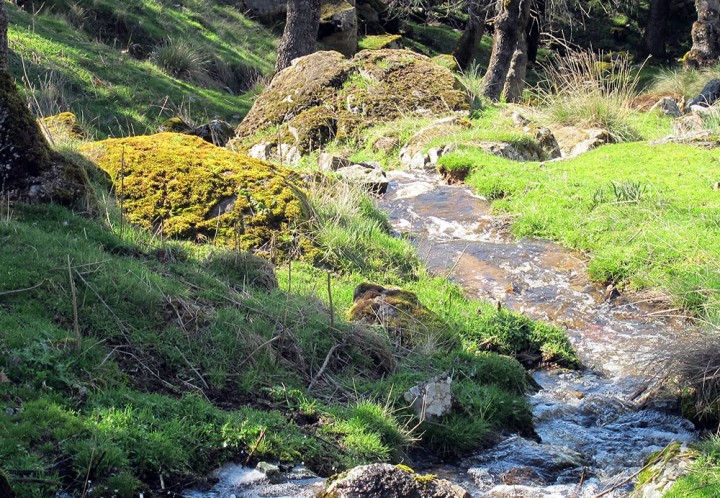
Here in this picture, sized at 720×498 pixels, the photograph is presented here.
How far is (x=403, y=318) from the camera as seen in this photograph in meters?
7.79

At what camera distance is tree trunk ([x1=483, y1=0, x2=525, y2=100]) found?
19125 millimetres

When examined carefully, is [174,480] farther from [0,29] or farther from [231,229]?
[0,29]

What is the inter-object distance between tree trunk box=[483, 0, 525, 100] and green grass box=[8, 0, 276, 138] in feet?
17.9

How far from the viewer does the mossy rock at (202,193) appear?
9328 mm

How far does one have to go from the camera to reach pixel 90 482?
4559 millimetres

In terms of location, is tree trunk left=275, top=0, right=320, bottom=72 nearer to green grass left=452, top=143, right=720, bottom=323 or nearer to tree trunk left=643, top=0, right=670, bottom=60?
green grass left=452, top=143, right=720, bottom=323

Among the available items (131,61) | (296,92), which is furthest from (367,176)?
(131,61)

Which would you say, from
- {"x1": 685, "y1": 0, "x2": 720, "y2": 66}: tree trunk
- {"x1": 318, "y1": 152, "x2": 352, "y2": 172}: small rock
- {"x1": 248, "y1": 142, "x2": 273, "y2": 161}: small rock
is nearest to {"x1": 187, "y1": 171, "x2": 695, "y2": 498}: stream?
{"x1": 318, "y1": 152, "x2": 352, "y2": 172}: small rock

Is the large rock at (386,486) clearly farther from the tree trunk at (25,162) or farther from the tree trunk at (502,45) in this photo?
Answer: the tree trunk at (502,45)

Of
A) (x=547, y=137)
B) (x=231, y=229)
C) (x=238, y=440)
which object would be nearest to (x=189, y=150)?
(x=231, y=229)

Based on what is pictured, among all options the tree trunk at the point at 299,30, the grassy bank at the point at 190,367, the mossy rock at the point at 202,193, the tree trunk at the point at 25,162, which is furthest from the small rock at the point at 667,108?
the tree trunk at the point at 25,162

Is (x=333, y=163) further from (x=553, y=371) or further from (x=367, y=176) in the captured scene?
(x=553, y=371)

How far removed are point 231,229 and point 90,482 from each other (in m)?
5.01

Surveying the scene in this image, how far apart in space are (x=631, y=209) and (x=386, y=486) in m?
7.31
